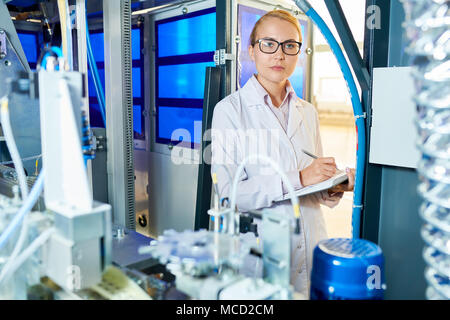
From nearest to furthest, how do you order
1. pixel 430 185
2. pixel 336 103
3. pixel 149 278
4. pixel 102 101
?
pixel 430 185 → pixel 149 278 → pixel 102 101 → pixel 336 103

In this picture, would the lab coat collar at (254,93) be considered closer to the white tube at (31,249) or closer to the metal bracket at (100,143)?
the metal bracket at (100,143)

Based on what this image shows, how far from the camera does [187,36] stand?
2561 mm

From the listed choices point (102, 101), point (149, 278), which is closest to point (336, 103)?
point (102, 101)

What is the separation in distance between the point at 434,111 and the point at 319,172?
92cm

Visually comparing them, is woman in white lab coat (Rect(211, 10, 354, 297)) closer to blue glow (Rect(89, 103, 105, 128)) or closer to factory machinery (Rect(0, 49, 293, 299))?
factory machinery (Rect(0, 49, 293, 299))

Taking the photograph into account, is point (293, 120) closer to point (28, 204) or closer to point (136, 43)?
point (28, 204)

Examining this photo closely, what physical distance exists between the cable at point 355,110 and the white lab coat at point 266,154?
19 centimetres

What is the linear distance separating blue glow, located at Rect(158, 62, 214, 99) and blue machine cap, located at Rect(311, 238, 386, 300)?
1.85 meters

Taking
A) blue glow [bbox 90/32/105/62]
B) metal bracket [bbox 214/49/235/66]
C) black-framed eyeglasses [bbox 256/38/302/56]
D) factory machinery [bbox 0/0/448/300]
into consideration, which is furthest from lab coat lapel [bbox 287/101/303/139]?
blue glow [bbox 90/32/105/62]

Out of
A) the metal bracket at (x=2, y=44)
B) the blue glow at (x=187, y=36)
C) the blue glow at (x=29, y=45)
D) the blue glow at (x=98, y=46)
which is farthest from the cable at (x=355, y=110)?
the blue glow at (x=29, y=45)

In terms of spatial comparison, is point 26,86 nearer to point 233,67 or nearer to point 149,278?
point 149,278

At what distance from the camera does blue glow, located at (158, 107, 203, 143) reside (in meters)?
2.55

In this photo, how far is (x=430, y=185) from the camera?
1.87 ft
